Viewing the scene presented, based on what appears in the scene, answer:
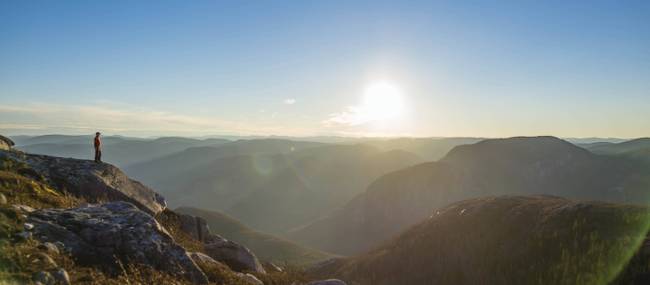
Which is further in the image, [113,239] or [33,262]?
[113,239]

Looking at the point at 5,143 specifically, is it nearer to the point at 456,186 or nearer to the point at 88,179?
the point at 88,179

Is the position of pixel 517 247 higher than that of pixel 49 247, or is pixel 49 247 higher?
pixel 49 247

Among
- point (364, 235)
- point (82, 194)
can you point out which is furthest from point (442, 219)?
point (364, 235)

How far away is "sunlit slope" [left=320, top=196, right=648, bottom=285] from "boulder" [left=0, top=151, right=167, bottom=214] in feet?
106

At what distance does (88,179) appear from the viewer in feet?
52.2

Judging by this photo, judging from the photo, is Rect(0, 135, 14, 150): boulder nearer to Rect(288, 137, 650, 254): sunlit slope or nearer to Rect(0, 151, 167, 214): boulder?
Rect(0, 151, 167, 214): boulder

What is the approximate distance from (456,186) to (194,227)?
182 meters

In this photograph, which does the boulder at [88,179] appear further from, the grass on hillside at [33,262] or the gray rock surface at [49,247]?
the gray rock surface at [49,247]

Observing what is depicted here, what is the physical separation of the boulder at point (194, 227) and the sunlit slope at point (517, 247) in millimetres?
28818

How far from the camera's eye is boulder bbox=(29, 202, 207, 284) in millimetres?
7676

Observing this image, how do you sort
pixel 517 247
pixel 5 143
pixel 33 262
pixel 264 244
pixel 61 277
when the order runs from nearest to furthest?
pixel 61 277 → pixel 33 262 → pixel 5 143 → pixel 517 247 → pixel 264 244

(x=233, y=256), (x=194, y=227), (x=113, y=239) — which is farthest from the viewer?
(x=194, y=227)

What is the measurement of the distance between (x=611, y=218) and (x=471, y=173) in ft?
573

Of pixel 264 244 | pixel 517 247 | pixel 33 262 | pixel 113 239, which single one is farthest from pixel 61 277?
pixel 264 244
